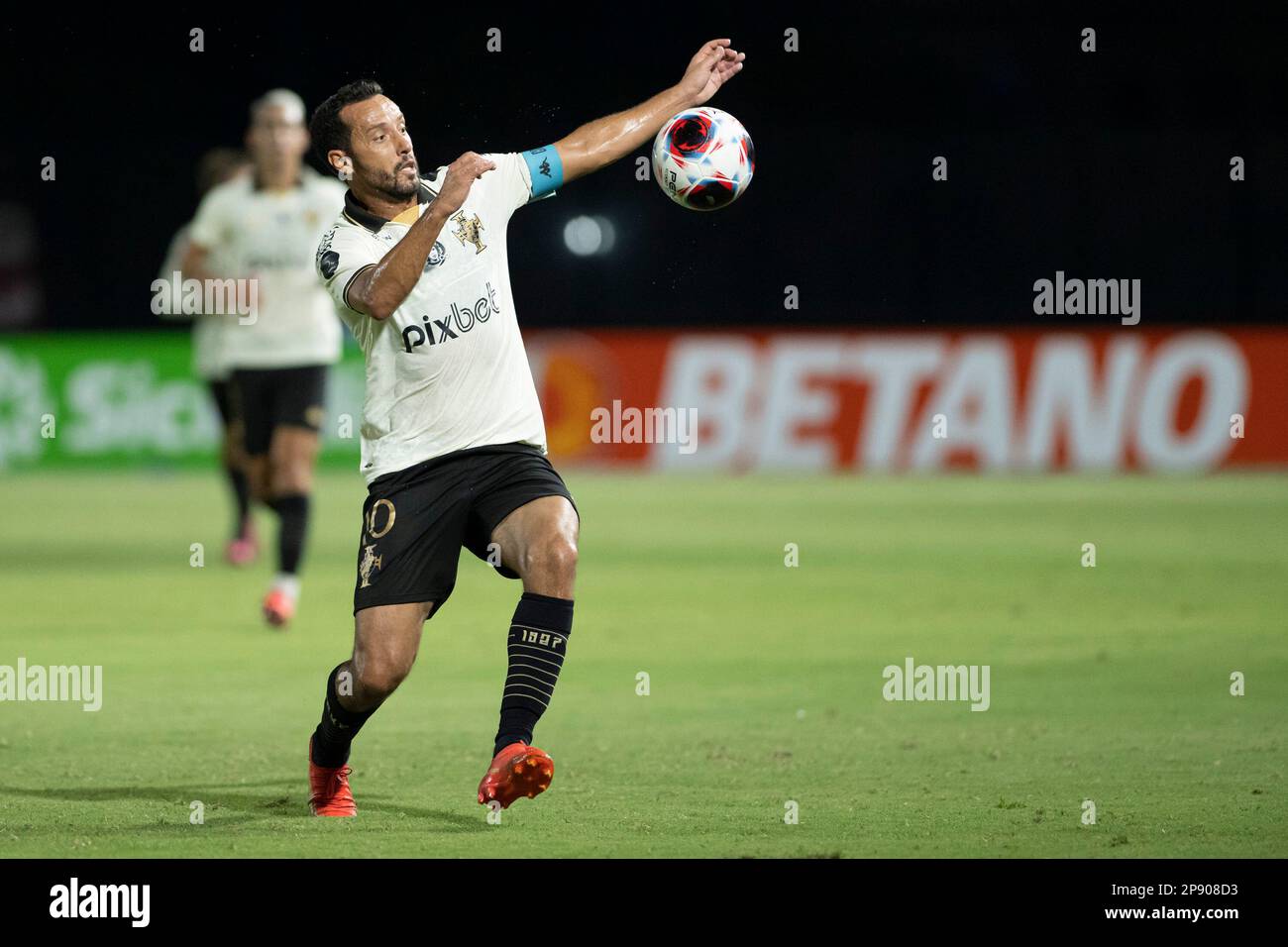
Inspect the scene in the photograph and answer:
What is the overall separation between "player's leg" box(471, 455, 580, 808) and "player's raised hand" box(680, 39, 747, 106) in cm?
141

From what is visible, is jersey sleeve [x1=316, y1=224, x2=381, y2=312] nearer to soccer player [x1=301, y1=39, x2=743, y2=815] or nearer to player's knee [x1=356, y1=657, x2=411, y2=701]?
soccer player [x1=301, y1=39, x2=743, y2=815]

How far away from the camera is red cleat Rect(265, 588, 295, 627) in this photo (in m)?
10.6

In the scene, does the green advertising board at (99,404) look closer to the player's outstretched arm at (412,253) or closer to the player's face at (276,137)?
the player's face at (276,137)

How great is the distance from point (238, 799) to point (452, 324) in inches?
68.4

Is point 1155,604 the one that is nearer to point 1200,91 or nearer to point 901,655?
point 901,655

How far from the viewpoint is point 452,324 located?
234 inches

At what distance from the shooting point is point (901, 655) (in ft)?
31.2

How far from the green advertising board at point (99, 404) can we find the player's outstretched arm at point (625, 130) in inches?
648

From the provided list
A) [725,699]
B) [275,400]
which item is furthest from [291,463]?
[725,699]

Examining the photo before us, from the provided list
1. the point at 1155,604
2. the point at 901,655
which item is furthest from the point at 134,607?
the point at 1155,604

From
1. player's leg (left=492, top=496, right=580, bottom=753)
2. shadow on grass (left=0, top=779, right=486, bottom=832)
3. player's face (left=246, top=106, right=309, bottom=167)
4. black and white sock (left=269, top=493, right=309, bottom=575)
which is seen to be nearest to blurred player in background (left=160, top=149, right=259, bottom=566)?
player's face (left=246, top=106, right=309, bottom=167)

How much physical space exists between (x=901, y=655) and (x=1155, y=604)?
2416mm

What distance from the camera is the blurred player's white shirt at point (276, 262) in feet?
37.3

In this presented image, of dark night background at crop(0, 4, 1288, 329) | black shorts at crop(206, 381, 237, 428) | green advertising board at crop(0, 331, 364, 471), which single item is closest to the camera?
black shorts at crop(206, 381, 237, 428)
